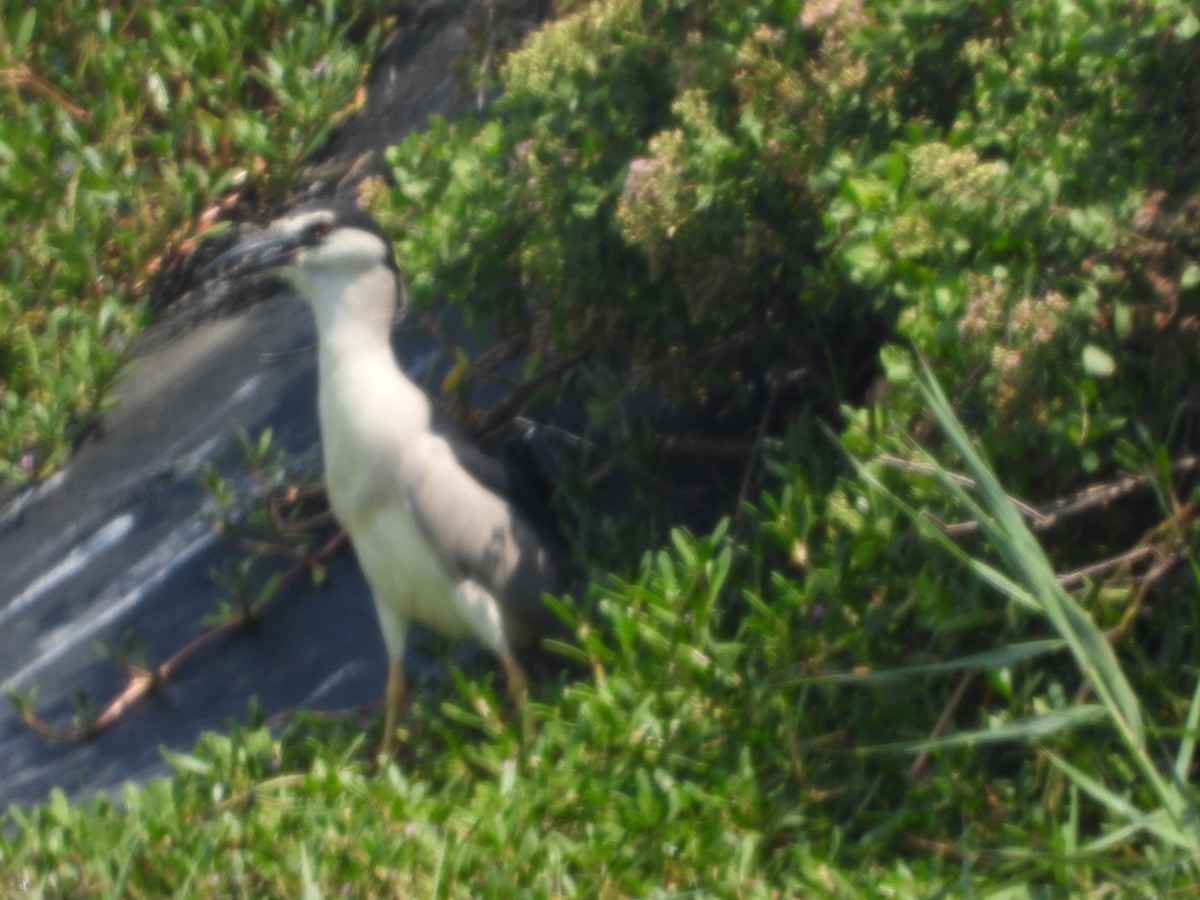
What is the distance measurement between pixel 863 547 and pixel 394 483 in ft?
4.43

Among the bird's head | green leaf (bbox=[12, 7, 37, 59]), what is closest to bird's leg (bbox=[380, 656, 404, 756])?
the bird's head

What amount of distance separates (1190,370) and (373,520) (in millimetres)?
2033

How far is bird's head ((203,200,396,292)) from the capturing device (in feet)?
14.7

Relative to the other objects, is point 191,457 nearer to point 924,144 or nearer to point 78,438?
point 78,438

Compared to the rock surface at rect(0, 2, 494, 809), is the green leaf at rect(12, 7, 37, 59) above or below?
above

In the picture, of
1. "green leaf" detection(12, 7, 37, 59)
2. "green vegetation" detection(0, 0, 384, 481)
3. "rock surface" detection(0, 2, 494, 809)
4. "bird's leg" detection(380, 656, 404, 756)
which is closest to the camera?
"bird's leg" detection(380, 656, 404, 756)

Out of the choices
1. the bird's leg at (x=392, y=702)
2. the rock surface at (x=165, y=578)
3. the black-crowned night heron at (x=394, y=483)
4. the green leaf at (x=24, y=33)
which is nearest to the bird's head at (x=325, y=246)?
the black-crowned night heron at (x=394, y=483)

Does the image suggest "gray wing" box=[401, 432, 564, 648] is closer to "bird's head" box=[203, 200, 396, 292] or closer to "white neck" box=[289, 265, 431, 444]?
"white neck" box=[289, 265, 431, 444]

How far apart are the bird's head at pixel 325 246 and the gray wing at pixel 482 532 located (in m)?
0.48

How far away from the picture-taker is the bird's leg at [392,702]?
165 inches

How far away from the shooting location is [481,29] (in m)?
5.14

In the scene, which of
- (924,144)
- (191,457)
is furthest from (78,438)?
(924,144)

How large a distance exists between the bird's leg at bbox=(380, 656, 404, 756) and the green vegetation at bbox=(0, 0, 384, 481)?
5.79 ft

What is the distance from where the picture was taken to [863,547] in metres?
3.44
